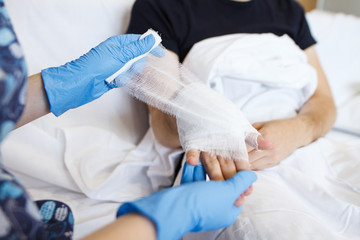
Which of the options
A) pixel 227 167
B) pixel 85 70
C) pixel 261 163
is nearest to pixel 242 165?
pixel 227 167

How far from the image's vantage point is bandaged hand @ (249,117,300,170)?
713 mm

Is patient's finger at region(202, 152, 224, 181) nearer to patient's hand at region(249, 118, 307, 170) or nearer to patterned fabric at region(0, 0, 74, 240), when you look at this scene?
patient's hand at region(249, 118, 307, 170)

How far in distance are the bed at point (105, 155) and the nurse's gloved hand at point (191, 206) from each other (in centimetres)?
14

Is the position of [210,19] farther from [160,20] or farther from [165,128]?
[165,128]

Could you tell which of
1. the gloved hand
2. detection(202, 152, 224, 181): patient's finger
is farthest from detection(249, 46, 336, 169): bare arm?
the gloved hand

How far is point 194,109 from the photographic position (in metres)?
0.61

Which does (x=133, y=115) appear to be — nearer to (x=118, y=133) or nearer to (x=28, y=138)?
(x=118, y=133)

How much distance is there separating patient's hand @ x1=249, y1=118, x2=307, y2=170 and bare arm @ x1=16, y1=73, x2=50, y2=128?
0.49 meters

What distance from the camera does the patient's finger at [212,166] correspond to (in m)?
0.58

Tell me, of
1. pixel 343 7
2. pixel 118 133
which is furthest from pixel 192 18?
pixel 343 7

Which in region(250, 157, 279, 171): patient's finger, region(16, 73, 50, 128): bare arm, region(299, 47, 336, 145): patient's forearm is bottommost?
region(299, 47, 336, 145): patient's forearm

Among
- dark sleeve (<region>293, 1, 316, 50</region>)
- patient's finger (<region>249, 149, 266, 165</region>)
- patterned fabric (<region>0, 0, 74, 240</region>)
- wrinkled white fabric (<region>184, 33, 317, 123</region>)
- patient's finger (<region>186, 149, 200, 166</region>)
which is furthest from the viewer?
dark sleeve (<region>293, 1, 316, 50</region>)

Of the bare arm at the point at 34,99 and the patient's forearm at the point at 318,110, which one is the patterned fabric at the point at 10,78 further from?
the patient's forearm at the point at 318,110

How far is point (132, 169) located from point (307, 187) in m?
0.49
